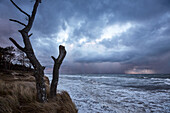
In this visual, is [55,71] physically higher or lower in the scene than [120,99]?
higher

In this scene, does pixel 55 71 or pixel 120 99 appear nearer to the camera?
pixel 55 71

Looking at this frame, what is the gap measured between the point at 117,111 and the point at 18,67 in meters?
53.3

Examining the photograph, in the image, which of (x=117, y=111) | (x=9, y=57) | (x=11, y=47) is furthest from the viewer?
(x=9, y=57)

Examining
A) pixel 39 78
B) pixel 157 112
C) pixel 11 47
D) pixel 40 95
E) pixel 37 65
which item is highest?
pixel 11 47

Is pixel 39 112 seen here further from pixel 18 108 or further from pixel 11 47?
pixel 11 47

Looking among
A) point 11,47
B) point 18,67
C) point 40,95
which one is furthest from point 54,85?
point 18,67

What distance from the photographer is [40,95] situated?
3.90 m

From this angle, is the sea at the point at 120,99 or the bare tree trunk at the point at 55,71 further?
the sea at the point at 120,99

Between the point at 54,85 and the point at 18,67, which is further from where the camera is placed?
the point at 18,67

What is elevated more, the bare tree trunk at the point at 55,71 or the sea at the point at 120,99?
the bare tree trunk at the point at 55,71

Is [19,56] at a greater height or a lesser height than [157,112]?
greater

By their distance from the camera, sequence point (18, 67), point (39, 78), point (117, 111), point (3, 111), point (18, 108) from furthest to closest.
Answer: point (18, 67)
point (117, 111)
point (39, 78)
point (18, 108)
point (3, 111)

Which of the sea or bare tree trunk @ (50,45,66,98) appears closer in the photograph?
bare tree trunk @ (50,45,66,98)

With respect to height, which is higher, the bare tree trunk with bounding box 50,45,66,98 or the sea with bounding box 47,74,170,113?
the bare tree trunk with bounding box 50,45,66,98
